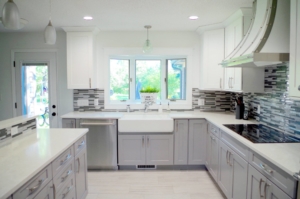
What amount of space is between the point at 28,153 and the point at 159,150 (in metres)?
2.09

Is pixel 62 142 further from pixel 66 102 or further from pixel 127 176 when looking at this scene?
pixel 66 102

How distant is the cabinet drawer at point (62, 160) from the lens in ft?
5.47

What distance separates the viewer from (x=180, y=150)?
3369 millimetres

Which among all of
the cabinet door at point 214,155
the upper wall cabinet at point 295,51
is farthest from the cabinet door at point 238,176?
the upper wall cabinet at point 295,51

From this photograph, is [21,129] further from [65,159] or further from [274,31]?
[274,31]

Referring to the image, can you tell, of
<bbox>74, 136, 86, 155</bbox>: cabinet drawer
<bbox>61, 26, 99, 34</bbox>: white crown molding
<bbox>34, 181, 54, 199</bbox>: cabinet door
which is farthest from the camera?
<bbox>61, 26, 99, 34</bbox>: white crown molding

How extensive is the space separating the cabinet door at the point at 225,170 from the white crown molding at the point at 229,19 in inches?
67.3

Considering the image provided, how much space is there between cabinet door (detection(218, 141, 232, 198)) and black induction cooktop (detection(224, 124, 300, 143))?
266 millimetres

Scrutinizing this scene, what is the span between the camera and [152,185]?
2.92 m

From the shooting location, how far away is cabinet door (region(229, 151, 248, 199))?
76.8 inches

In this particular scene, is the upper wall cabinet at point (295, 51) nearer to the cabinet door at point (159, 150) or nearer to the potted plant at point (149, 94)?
the cabinet door at point (159, 150)

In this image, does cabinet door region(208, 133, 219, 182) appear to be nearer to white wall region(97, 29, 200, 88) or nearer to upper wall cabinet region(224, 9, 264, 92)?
upper wall cabinet region(224, 9, 264, 92)

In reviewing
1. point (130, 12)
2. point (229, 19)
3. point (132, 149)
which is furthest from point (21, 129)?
point (229, 19)

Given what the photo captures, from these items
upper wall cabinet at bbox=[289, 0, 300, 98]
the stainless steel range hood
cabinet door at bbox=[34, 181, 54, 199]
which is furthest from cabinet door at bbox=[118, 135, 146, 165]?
upper wall cabinet at bbox=[289, 0, 300, 98]
